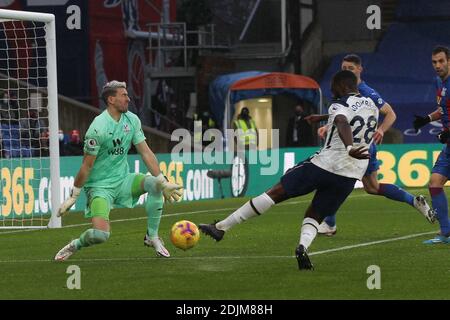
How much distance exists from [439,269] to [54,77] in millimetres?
8267

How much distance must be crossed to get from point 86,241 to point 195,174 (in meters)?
14.9

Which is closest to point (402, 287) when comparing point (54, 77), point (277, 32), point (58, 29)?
point (54, 77)

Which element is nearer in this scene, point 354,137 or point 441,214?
point 354,137

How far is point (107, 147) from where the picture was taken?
13516 millimetres

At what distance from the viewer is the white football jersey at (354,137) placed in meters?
12.6

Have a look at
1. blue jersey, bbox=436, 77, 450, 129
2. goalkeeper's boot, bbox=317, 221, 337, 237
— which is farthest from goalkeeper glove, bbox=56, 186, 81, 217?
blue jersey, bbox=436, 77, 450, 129

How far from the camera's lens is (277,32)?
169 feet

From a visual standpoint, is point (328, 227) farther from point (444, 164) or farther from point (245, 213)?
point (245, 213)

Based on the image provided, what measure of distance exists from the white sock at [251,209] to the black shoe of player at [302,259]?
0.67 m

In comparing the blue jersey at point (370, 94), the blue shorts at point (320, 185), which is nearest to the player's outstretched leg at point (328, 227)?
the blue jersey at point (370, 94)

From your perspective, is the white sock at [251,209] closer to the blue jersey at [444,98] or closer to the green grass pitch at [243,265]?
the green grass pitch at [243,265]

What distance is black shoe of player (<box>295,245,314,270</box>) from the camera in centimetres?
1236

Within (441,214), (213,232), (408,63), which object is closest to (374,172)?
(441,214)

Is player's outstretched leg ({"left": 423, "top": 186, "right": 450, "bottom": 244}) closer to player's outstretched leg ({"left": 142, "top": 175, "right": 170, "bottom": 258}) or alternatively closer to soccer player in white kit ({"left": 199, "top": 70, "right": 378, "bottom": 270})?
soccer player in white kit ({"left": 199, "top": 70, "right": 378, "bottom": 270})
